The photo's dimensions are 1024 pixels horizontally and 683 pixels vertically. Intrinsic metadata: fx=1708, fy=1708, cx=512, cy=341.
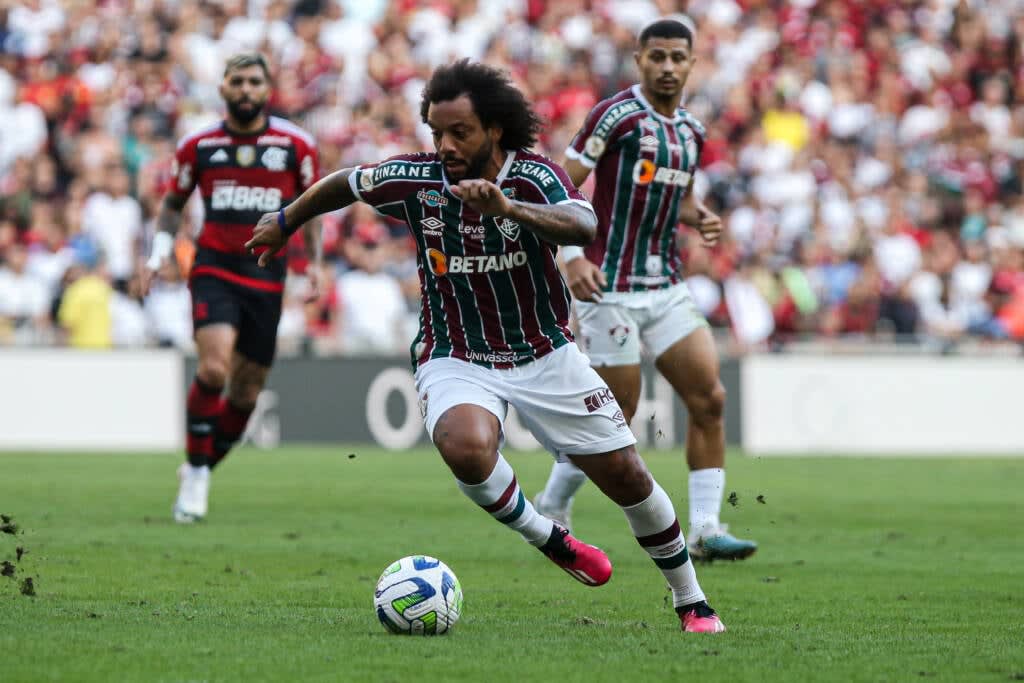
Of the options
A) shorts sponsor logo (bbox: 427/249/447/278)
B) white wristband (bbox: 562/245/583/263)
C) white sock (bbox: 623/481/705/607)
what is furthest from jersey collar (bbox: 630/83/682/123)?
white sock (bbox: 623/481/705/607)

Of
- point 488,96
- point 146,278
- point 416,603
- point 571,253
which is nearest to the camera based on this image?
point 416,603

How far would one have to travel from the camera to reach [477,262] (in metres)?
6.82

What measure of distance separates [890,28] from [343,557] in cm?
1899

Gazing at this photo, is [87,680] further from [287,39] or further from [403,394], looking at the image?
[287,39]

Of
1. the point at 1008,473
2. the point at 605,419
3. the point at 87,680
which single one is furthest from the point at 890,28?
the point at 87,680

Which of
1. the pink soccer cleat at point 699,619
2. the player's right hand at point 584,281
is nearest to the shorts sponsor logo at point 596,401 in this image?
the pink soccer cleat at point 699,619

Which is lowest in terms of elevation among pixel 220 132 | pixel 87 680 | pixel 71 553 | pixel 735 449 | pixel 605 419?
pixel 735 449

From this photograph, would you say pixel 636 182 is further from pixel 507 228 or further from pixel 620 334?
pixel 507 228

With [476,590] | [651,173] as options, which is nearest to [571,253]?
[651,173]

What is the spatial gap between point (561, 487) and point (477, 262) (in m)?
3.08

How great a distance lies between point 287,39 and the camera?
2414 cm

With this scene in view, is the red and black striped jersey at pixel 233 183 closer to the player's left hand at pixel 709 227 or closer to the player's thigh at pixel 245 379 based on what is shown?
the player's thigh at pixel 245 379

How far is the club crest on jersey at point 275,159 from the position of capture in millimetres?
11445

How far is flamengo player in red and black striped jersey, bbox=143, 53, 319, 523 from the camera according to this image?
36.9 feet
